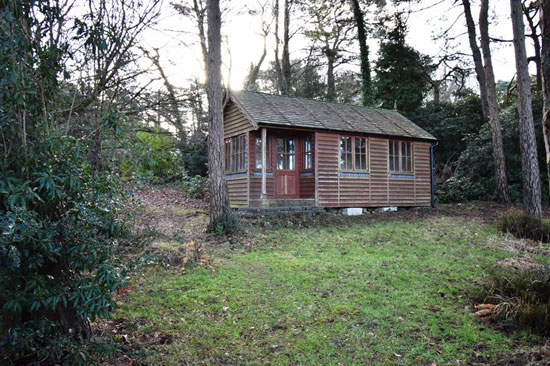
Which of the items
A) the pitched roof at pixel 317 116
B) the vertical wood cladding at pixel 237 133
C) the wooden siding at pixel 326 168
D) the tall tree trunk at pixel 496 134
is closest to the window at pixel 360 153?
the pitched roof at pixel 317 116

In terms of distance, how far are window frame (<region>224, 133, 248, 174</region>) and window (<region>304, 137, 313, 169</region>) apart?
237 cm

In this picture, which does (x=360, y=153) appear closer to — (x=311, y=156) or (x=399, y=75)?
(x=311, y=156)

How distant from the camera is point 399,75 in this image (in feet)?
84.5

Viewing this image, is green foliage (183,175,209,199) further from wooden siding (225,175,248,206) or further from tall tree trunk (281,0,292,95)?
tall tree trunk (281,0,292,95)

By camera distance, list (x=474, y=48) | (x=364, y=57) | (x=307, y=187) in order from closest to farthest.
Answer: (x=307, y=187)
(x=474, y=48)
(x=364, y=57)

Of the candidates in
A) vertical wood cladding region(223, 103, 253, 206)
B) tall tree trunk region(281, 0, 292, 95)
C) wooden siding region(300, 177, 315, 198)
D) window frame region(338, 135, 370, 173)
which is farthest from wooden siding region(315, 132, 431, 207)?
tall tree trunk region(281, 0, 292, 95)

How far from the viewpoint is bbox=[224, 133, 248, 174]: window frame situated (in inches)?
566

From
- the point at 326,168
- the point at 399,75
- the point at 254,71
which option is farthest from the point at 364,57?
the point at 326,168

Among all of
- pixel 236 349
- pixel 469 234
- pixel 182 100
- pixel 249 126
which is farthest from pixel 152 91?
pixel 469 234

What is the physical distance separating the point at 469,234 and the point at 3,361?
10628 mm

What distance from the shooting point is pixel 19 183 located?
2859 mm

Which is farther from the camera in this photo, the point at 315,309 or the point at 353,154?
Answer: the point at 353,154

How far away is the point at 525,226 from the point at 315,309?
7803 mm

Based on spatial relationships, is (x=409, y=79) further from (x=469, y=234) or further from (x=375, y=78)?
(x=469, y=234)
